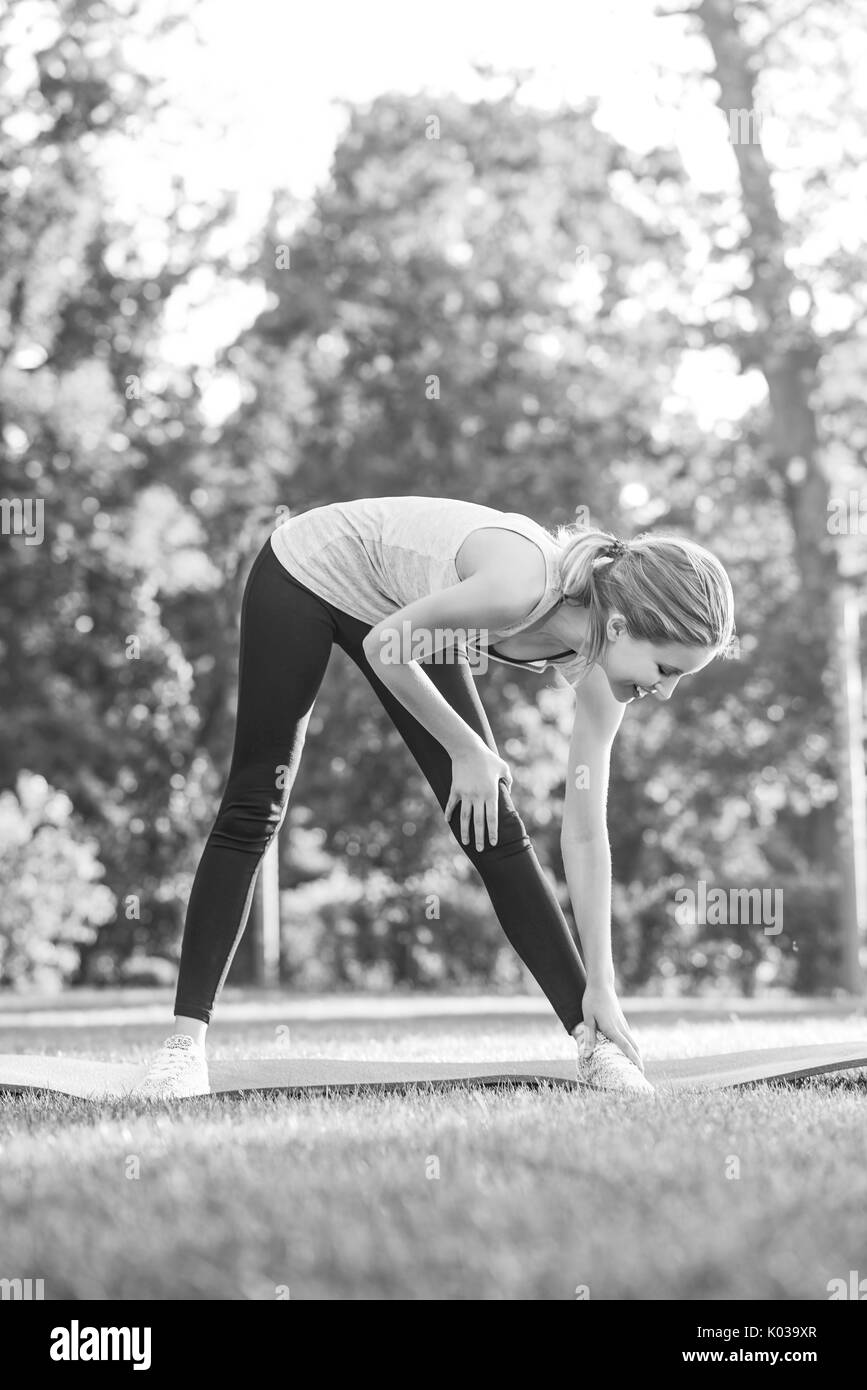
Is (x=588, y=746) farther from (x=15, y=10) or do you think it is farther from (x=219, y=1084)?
(x=15, y=10)

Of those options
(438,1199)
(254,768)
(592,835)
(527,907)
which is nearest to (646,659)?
(592,835)

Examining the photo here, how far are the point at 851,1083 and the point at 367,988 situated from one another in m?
14.5

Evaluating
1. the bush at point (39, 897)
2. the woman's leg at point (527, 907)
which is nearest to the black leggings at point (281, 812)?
the woman's leg at point (527, 907)

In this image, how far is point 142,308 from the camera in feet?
65.6

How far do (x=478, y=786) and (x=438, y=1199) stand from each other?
140 centimetres

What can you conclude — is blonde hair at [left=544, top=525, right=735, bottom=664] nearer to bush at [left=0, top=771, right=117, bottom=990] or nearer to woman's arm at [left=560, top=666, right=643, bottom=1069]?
woman's arm at [left=560, top=666, right=643, bottom=1069]

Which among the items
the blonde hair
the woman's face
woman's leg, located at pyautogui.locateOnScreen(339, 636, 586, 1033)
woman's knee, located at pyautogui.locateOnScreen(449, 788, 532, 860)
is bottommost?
woman's leg, located at pyautogui.locateOnScreen(339, 636, 586, 1033)

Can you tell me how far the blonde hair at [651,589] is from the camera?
3.32 m

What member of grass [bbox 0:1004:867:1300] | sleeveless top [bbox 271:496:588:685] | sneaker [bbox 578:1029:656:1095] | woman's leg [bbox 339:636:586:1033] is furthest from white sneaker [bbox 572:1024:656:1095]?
sleeveless top [bbox 271:496:588:685]

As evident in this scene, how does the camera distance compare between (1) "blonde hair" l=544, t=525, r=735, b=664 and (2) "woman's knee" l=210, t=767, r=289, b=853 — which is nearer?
(1) "blonde hair" l=544, t=525, r=735, b=664

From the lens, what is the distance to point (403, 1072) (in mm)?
3879

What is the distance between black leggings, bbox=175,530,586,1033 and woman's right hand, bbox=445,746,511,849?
7 centimetres

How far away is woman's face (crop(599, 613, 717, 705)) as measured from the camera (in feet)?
11.1
